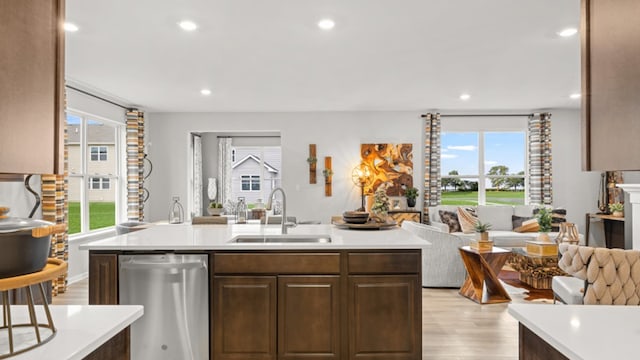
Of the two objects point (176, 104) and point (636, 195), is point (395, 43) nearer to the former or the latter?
point (636, 195)

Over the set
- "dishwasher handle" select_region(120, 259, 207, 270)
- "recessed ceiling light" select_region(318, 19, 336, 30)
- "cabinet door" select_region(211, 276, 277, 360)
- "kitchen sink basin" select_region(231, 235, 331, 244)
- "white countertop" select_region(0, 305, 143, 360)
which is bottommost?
"cabinet door" select_region(211, 276, 277, 360)

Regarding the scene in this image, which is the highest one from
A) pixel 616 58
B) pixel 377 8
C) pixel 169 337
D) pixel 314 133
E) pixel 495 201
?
pixel 377 8

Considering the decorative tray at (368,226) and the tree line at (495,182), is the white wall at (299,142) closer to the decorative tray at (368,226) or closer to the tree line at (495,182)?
the tree line at (495,182)

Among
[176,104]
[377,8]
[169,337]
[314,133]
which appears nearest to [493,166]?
[314,133]

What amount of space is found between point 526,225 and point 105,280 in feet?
19.7

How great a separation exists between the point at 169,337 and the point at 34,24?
2.22m

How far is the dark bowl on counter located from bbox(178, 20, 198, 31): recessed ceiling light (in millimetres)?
2805

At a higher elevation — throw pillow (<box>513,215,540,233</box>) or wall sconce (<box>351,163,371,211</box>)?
wall sconce (<box>351,163,371,211</box>)

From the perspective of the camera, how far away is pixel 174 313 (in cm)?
254

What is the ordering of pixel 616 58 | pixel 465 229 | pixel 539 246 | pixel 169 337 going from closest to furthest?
pixel 616 58 → pixel 169 337 → pixel 539 246 → pixel 465 229

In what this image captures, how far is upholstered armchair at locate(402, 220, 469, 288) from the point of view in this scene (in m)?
4.65

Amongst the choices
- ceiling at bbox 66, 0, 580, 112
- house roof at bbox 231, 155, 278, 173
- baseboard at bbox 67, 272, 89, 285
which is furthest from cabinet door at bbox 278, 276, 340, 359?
house roof at bbox 231, 155, 278, 173

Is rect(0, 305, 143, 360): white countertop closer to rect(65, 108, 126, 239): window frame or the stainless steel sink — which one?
the stainless steel sink

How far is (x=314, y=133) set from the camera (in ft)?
23.9
